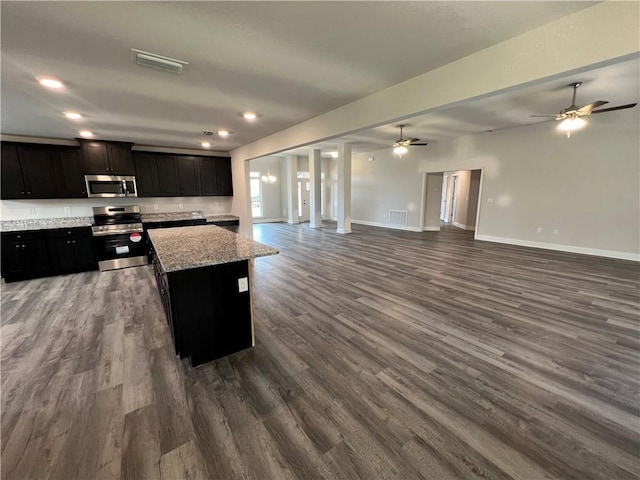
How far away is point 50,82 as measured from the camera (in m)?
2.52

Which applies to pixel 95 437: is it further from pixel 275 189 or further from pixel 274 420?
pixel 275 189

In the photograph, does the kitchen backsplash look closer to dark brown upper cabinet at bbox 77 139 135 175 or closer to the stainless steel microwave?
the stainless steel microwave

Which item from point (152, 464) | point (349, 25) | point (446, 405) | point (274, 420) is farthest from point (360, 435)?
point (349, 25)

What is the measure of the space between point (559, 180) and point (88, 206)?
1056 cm

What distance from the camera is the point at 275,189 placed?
11.3 m

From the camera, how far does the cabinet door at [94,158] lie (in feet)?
16.3

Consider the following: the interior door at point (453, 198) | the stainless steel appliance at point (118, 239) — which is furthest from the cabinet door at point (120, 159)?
the interior door at point (453, 198)

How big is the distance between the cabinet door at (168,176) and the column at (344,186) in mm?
4837

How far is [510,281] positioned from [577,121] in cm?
265

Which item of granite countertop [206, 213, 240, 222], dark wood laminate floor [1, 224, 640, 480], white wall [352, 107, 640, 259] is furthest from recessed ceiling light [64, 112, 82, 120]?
white wall [352, 107, 640, 259]

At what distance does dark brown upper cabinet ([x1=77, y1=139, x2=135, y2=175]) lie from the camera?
500 cm

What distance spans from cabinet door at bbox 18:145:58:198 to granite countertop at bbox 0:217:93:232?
493 mm

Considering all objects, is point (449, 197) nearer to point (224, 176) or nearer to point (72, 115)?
point (224, 176)

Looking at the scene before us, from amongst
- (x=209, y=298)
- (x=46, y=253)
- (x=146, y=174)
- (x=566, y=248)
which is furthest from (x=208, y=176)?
(x=566, y=248)
